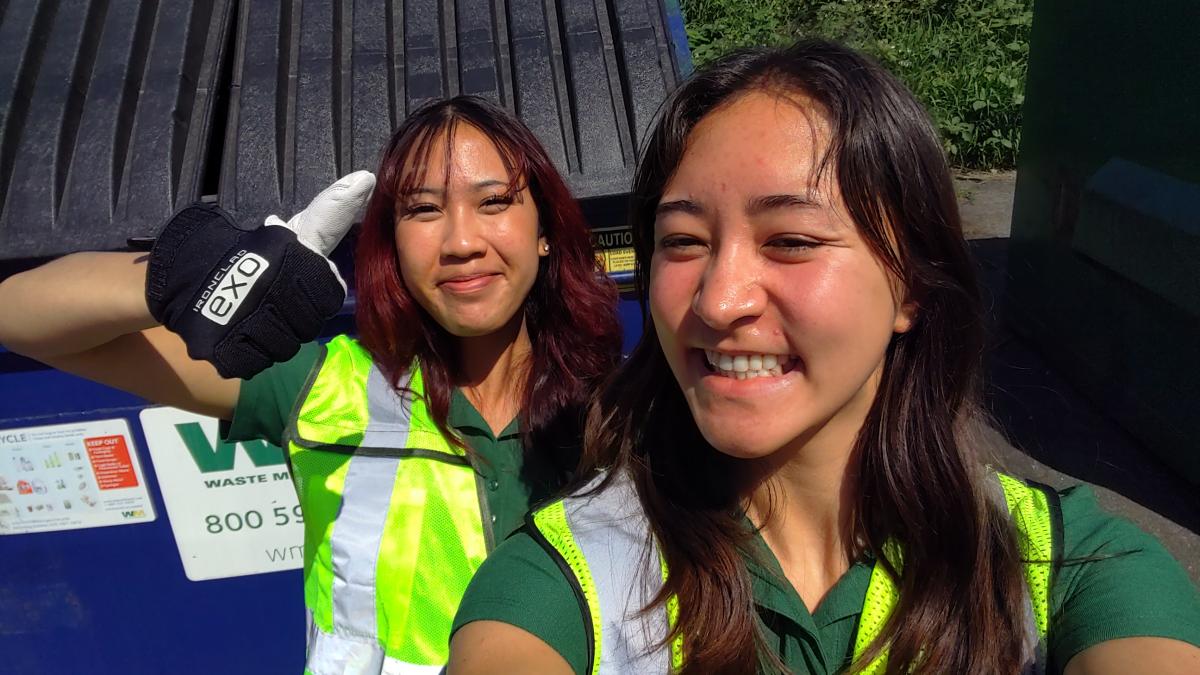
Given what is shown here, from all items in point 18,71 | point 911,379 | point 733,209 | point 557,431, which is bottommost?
point 557,431

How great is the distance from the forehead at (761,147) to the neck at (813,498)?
0.37m

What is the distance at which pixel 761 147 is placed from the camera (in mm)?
1243

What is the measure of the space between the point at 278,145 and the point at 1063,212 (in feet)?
→ 12.3

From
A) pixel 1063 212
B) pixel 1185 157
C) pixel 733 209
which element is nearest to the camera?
pixel 733 209

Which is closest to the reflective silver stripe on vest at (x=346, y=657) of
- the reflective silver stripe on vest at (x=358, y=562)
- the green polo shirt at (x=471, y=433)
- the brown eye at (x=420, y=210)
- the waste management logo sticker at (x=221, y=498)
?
the reflective silver stripe on vest at (x=358, y=562)

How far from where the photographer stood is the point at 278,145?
2469mm

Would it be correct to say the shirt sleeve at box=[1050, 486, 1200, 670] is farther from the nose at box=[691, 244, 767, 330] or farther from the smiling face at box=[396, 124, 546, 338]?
the smiling face at box=[396, 124, 546, 338]

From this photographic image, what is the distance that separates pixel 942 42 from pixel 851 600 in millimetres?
7199

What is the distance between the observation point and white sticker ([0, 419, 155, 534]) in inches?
90.8

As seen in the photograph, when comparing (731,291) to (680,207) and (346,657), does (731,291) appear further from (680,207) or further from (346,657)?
(346,657)

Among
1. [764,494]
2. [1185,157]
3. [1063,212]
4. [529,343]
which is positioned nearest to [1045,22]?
[1063,212]

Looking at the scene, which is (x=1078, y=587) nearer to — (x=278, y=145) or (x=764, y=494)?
(x=764, y=494)

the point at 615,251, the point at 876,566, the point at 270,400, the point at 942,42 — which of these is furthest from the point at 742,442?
the point at 942,42

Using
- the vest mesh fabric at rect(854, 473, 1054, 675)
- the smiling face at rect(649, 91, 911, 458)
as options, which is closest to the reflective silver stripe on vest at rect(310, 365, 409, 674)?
the smiling face at rect(649, 91, 911, 458)
